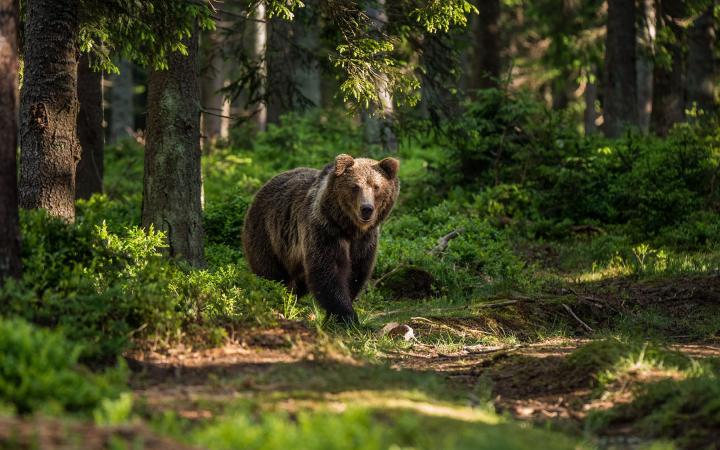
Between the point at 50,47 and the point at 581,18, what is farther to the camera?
the point at 581,18

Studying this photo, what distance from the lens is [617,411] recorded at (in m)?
5.57

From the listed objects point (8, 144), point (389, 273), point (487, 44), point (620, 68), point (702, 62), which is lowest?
point (389, 273)

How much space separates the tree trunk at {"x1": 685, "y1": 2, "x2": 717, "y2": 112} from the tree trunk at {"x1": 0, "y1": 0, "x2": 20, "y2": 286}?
16864 millimetres

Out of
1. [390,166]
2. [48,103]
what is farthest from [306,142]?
[48,103]

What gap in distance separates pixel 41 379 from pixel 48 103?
4.10m

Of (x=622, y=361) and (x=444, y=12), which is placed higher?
(x=444, y=12)

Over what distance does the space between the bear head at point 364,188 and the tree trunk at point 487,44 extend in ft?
29.6

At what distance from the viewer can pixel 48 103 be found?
793 cm

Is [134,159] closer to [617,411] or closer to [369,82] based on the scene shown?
[369,82]

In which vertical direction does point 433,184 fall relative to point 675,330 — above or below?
above

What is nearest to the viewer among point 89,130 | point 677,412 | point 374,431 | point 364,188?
point 374,431

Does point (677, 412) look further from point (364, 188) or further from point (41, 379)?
point (364, 188)

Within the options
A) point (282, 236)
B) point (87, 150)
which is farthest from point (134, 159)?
point (282, 236)

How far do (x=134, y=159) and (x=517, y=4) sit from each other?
15.0 metres
